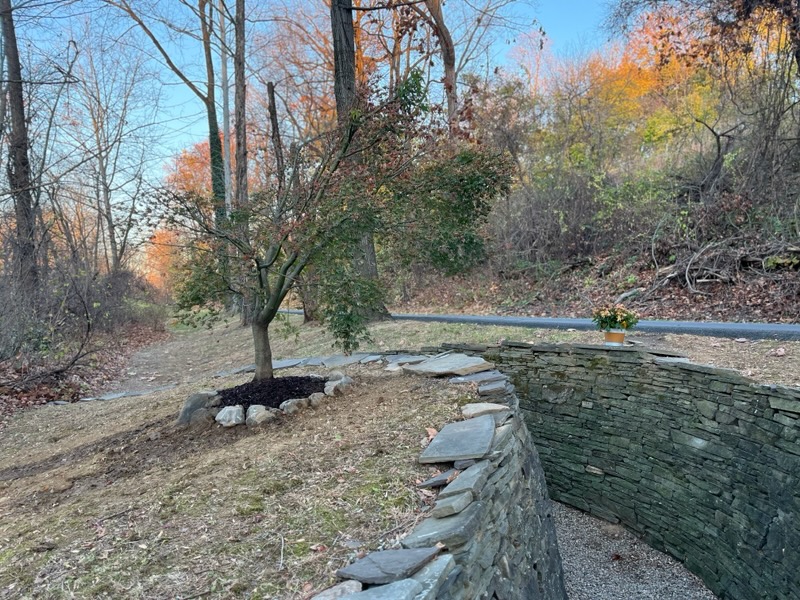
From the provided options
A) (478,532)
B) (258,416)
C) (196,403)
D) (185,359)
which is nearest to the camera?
(478,532)

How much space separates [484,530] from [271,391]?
2312 millimetres

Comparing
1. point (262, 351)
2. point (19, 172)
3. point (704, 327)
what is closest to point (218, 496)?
point (262, 351)

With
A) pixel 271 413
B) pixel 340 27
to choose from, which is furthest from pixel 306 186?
pixel 340 27

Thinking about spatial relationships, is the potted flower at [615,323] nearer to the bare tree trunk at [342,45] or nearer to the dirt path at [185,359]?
the bare tree trunk at [342,45]

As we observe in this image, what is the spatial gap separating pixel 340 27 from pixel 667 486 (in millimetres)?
6601

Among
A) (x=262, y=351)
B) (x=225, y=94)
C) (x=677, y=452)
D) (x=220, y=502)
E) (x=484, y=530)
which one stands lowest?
(x=677, y=452)

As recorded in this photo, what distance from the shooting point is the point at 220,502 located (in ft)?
7.63

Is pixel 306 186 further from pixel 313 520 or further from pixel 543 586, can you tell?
pixel 543 586

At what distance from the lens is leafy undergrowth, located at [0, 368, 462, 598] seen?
180cm

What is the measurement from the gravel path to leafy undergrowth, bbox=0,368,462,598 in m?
2.54

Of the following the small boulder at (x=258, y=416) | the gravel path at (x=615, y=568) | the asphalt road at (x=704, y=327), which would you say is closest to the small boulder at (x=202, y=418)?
the small boulder at (x=258, y=416)

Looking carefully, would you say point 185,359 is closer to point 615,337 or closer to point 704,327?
point 615,337

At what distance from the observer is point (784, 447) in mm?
3832

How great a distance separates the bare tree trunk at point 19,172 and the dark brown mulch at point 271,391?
4961mm
